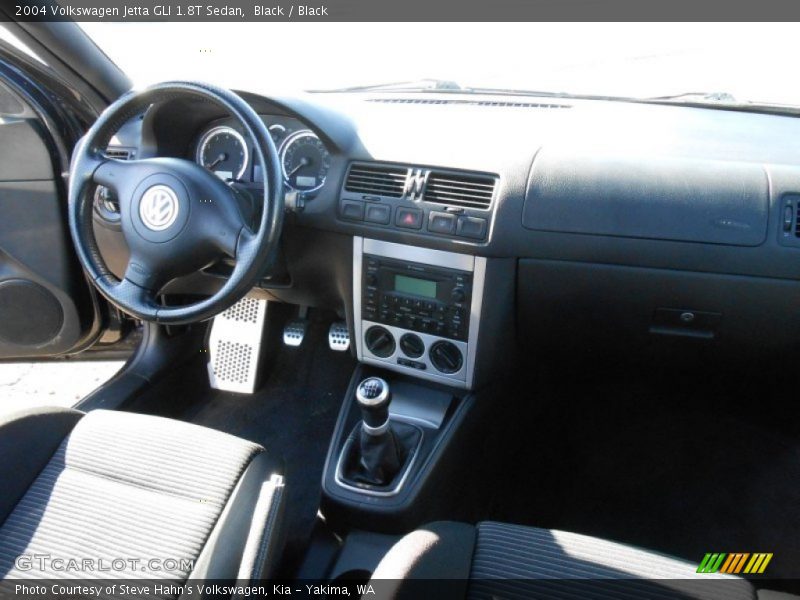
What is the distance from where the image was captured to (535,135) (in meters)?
1.81

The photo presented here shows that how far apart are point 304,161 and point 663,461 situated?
162 cm

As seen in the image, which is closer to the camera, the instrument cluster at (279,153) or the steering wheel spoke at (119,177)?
the steering wheel spoke at (119,177)

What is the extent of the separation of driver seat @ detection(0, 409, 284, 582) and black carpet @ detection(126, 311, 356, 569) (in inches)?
30.5

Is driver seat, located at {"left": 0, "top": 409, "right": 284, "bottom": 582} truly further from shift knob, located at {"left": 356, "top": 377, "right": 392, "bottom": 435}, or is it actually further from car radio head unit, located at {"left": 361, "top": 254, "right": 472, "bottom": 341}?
car radio head unit, located at {"left": 361, "top": 254, "right": 472, "bottom": 341}

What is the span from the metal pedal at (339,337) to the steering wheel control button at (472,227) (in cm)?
84

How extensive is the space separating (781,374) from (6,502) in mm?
2043

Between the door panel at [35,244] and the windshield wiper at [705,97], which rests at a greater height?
the windshield wiper at [705,97]

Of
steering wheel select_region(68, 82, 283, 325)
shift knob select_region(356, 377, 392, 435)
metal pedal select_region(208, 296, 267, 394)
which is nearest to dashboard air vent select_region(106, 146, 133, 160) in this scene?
steering wheel select_region(68, 82, 283, 325)

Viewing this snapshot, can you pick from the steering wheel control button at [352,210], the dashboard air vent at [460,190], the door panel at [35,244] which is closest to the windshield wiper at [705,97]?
the dashboard air vent at [460,190]

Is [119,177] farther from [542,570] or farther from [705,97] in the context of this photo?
[705,97]

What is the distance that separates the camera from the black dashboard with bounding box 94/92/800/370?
5.22 ft

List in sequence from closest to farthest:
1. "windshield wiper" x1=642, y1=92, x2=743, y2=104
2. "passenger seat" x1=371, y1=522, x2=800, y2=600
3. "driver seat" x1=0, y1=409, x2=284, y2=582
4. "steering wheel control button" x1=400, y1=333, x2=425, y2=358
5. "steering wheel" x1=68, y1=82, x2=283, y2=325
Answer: "passenger seat" x1=371, y1=522, x2=800, y2=600
"driver seat" x1=0, y1=409, x2=284, y2=582
"steering wheel" x1=68, y1=82, x2=283, y2=325
"steering wheel control button" x1=400, y1=333, x2=425, y2=358
"windshield wiper" x1=642, y1=92, x2=743, y2=104

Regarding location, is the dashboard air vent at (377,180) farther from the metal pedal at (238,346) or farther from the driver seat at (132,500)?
the metal pedal at (238,346)

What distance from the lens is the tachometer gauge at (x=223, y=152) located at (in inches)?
77.4
